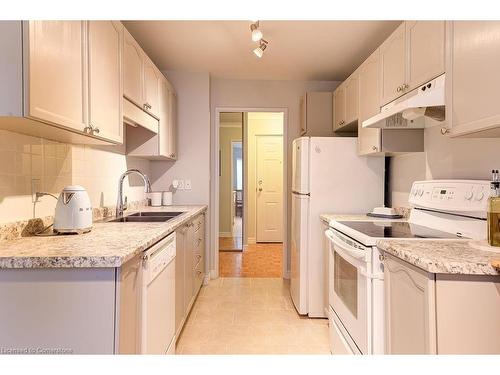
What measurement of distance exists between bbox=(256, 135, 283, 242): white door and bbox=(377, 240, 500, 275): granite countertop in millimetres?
4299

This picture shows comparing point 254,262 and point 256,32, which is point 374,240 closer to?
point 256,32

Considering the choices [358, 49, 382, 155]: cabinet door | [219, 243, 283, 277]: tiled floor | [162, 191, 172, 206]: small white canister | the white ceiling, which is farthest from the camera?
[219, 243, 283, 277]: tiled floor

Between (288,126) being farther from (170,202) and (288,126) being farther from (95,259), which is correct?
(95,259)

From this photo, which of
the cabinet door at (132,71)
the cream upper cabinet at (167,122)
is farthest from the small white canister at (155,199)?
the cabinet door at (132,71)

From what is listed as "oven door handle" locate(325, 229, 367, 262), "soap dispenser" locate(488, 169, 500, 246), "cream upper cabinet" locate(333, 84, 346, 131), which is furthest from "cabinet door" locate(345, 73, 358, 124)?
"soap dispenser" locate(488, 169, 500, 246)

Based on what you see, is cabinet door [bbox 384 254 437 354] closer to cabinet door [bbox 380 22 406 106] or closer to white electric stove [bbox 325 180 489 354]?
white electric stove [bbox 325 180 489 354]

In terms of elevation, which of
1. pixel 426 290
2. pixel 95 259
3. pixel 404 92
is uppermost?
pixel 404 92

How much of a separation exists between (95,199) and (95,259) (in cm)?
128

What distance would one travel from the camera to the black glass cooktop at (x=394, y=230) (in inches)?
63.6

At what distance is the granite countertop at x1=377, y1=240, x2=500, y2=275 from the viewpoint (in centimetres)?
104


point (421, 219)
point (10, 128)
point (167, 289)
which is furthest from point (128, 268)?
point (421, 219)

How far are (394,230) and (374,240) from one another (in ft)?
1.13
